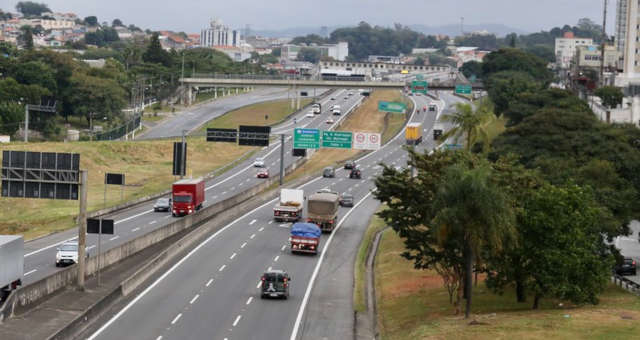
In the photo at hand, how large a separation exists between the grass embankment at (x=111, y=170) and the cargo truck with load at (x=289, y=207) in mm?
17211

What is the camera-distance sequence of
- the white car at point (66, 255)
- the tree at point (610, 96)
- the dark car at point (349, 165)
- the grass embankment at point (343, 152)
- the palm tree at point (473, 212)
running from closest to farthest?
the palm tree at point (473, 212) < the white car at point (66, 255) < the dark car at point (349, 165) < the grass embankment at point (343, 152) < the tree at point (610, 96)

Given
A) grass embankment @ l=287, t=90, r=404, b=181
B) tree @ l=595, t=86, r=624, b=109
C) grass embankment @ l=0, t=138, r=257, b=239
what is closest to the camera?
grass embankment @ l=0, t=138, r=257, b=239

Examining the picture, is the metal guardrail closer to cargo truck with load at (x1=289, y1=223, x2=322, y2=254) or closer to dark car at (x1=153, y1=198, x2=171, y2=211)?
dark car at (x1=153, y1=198, x2=171, y2=211)

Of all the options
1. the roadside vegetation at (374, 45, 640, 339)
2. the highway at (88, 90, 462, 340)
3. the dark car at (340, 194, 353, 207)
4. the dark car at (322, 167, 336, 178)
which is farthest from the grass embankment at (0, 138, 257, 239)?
the roadside vegetation at (374, 45, 640, 339)

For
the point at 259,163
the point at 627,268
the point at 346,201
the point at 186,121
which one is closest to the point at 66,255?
the point at 627,268

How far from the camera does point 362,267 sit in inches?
2625

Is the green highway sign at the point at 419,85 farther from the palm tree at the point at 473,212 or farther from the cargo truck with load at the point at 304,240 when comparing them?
the palm tree at the point at 473,212

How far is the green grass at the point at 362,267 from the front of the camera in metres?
54.0

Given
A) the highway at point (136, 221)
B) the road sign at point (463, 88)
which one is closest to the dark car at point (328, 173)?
the highway at point (136, 221)

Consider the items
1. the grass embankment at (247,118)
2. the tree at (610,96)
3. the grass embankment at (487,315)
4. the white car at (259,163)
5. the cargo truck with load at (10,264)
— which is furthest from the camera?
the grass embankment at (247,118)

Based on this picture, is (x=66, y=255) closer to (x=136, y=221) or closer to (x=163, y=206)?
(x=136, y=221)

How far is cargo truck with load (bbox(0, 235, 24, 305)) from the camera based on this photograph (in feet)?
154

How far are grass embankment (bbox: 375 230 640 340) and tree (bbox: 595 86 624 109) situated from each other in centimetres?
9842

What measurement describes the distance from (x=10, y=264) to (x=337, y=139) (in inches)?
2659
